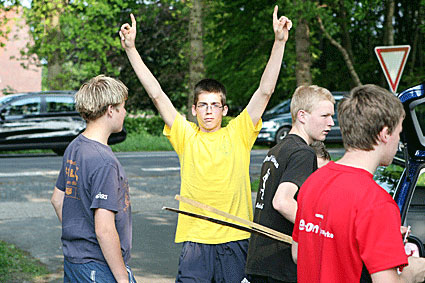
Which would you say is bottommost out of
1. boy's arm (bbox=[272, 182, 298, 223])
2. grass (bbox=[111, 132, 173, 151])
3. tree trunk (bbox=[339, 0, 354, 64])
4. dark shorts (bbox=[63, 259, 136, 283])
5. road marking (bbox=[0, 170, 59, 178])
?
grass (bbox=[111, 132, 173, 151])

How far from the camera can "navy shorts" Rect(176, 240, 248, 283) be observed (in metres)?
3.91

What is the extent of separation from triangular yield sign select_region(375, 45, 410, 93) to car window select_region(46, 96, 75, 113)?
35.7ft

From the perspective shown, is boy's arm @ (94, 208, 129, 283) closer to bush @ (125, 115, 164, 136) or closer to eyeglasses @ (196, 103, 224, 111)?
eyeglasses @ (196, 103, 224, 111)

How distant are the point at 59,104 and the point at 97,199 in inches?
644

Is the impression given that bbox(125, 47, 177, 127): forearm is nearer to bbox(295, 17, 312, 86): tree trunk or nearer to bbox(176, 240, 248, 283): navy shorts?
bbox(176, 240, 248, 283): navy shorts

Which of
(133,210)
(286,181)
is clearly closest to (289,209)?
(286,181)

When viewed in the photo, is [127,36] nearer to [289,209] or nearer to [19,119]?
[289,209]

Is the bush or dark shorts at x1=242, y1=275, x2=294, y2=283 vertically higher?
dark shorts at x1=242, y1=275, x2=294, y2=283

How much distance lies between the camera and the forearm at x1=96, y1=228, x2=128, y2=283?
3064mm

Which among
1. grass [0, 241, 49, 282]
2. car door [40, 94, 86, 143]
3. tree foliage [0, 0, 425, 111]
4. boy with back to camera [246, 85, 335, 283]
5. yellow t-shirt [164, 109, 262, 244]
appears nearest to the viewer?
boy with back to camera [246, 85, 335, 283]

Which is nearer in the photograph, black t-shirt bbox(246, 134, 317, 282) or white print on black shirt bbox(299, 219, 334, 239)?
white print on black shirt bbox(299, 219, 334, 239)

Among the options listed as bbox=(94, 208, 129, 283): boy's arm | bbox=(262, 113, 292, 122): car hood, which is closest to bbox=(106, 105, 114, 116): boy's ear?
bbox=(94, 208, 129, 283): boy's arm

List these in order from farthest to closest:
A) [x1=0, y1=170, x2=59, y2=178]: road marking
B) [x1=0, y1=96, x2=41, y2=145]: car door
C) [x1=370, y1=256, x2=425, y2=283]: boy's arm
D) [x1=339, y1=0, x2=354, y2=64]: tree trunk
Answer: [x1=339, y1=0, x2=354, y2=64]: tree trunk, [x1=0, y1=96, x2=41, y2=145]: car door, [x1=0, y1=170, x2=59, y2=178]: road marking, [x1=370, y1=256, x2=425, y2=283]: boy's arm

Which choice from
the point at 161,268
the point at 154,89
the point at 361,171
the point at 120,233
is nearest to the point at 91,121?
the point at 120,233
